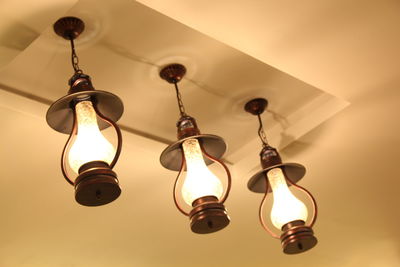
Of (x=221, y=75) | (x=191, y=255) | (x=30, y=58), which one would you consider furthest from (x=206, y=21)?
(x=191, y=255)

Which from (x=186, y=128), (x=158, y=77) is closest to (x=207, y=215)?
(x=186, y=128)

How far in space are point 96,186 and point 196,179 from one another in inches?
14.4

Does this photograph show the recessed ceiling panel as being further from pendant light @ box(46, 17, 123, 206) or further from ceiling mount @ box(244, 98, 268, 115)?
pendant light @ box(46, 17, 123, 206)

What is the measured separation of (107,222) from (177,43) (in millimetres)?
1273

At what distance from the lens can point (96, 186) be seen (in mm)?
1400

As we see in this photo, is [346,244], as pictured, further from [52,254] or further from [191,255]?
[52,254]

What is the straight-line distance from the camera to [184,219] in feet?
9.45

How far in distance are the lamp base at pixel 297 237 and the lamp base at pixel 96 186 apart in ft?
2.20

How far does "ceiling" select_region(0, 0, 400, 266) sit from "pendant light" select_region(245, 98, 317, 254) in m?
0.32

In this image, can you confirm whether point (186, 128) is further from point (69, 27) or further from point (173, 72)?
point (69, 27)

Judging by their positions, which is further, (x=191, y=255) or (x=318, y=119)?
(x=191, y=255)

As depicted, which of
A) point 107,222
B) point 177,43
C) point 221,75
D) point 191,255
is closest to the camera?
point 177,43

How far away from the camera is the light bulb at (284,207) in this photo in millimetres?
Result: 1882

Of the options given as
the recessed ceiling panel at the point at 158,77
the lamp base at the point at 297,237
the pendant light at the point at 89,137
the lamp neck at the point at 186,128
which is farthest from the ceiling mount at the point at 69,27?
the lamp base at the point at 297,237
